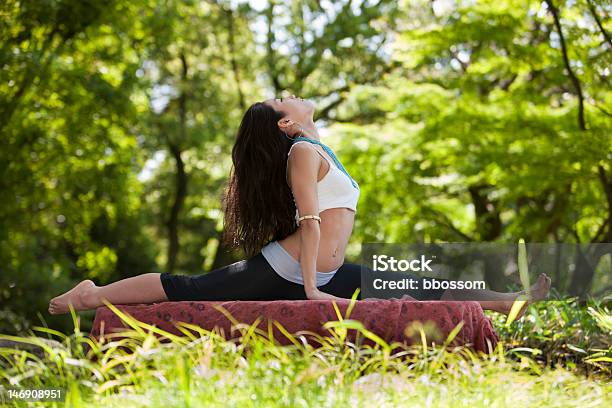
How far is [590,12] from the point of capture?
748 centimetres

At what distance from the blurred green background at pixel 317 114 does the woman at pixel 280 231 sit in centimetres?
440

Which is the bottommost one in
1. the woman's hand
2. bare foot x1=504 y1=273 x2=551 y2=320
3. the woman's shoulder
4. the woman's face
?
bare foot x1=504 y1=273 x2=551 y2=320

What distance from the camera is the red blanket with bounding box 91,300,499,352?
10.3 feet

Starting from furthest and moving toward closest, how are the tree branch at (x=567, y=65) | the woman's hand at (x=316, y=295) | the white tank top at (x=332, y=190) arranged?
the tree branch at (x=567, y=65), the white tank top at (x=332, y=190), the woman's hand at (x=316, y=295)

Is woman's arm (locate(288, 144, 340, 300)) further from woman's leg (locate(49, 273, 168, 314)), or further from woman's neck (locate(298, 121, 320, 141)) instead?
woman's leg (locate(49, 273, 168, 314))

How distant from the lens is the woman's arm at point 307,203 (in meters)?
3.43

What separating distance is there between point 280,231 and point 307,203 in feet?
0.91

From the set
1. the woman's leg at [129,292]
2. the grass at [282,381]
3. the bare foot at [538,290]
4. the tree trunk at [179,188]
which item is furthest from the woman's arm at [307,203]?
the tree trunk at [179,188]

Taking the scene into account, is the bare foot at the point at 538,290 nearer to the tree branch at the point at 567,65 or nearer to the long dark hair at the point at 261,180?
the long dark hair at the point at 261,180

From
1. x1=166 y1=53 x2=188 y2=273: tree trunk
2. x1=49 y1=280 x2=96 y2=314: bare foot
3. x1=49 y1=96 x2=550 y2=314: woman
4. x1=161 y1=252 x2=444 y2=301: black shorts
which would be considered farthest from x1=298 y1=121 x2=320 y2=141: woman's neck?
x1=166 y1=53 x2=188 y2=273: tree trunk

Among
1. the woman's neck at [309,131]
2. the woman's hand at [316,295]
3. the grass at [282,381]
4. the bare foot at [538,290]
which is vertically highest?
the woman's neck at [309,131]

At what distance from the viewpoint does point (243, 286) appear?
353cm

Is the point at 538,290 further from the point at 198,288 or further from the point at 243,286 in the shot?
the point at 198,288

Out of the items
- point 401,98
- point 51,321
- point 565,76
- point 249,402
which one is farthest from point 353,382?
point 51,321
